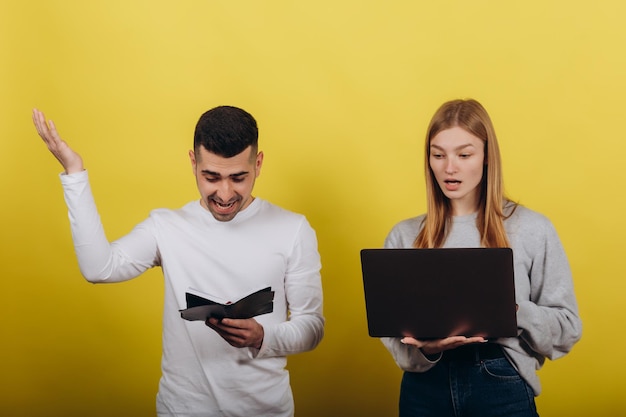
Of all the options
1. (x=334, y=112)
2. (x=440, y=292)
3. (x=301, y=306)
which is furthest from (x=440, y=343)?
(x=334, y=112)

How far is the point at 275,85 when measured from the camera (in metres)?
3.67

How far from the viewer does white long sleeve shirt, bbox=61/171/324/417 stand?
8.61 ft

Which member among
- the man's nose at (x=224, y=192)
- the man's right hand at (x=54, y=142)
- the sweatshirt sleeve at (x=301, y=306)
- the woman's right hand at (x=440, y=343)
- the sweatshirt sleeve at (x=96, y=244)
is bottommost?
the woman's right hand at (x=440, y=343)

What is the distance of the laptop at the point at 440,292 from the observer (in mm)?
2344

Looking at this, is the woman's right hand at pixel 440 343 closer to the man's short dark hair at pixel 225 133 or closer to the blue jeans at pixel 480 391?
the blue jeans at pixel 480 391

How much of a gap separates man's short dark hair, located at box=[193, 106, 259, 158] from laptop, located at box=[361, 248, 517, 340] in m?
0.54

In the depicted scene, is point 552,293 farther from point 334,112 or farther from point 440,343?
point 334,112

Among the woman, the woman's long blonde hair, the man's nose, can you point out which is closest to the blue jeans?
the woman

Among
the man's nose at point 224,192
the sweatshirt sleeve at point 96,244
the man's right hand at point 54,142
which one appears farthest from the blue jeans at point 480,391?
the man's right hand at point 54,142

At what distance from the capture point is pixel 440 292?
239cm

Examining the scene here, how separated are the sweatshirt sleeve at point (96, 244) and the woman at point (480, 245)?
0.75 metres

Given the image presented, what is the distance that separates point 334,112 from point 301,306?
119cm

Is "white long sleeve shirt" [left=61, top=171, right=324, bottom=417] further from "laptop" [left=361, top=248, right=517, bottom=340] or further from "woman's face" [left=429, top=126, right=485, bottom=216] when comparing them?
"woman's face" [left=429, top=126, right=485, bottom=216]

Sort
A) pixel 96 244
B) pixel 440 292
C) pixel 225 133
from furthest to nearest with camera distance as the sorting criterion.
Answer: pixel 225 133, pixel 96 244, pixel 440 292
